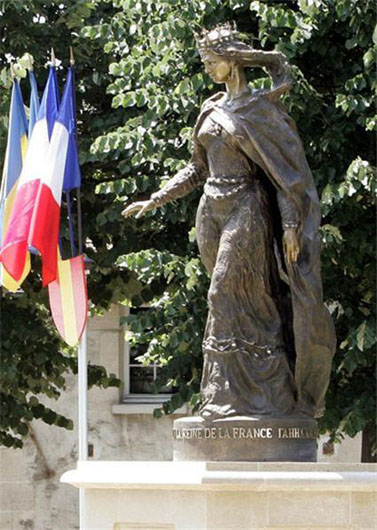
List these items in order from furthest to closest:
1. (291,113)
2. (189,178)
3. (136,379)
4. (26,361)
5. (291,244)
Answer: (136,379)
(26,361)
(291,113)
(189,178)
(291,244)

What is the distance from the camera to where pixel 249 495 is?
11.5 metres

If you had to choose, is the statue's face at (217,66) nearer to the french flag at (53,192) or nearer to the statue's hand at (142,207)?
the statue's hand at (142,207)

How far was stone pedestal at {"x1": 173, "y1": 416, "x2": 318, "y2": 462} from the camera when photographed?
11.8 metres

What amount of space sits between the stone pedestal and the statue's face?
7.09ft

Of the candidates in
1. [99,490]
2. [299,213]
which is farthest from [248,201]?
[99,490]

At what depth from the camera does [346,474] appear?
37.9 feet

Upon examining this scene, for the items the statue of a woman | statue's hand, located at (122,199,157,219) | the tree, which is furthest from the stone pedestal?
the tree

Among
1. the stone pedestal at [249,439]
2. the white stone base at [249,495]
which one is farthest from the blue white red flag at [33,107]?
the white stone base at [249,495]

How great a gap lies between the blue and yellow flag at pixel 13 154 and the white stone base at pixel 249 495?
706 centimetres

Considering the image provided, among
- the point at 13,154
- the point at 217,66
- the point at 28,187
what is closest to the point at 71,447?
the point at 13,154

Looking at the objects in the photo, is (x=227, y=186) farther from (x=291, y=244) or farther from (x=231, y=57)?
(x=231, y=57)

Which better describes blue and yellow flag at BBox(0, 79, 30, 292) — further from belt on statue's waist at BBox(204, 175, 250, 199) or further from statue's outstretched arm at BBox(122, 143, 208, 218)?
belt on statue's waist at BBox(204, 175, 250, 199)

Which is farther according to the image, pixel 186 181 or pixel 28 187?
pixel 28 187

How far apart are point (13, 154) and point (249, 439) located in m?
7.72
